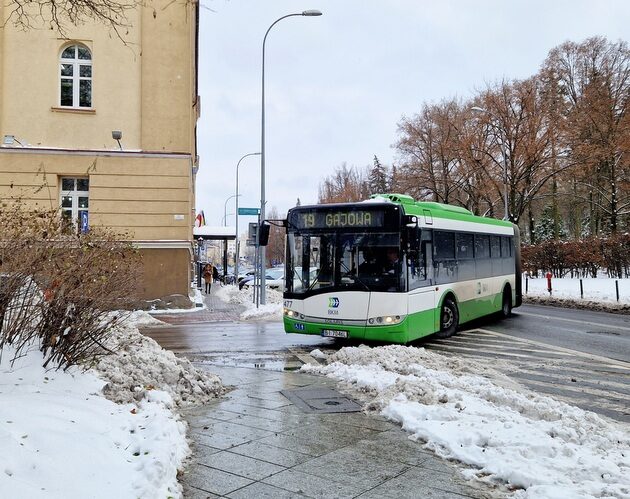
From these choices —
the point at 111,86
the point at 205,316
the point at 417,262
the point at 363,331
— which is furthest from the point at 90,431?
the point at 111,86

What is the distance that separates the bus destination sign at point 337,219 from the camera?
1082 cm

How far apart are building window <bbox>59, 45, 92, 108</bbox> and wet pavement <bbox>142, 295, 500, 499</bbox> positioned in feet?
54.4

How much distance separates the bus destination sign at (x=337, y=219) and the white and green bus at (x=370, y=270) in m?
0.02

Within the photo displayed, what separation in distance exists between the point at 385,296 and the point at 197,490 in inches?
272

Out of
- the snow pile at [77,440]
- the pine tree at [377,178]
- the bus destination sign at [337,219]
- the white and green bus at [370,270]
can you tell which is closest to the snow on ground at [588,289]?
the white and green bus at [370,270]

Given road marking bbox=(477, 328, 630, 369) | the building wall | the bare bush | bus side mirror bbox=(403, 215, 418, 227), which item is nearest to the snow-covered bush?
road marking bbox=(477, 328, 630, 369)

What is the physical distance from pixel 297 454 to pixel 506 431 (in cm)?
190

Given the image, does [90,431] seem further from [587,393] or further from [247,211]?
[247,211]

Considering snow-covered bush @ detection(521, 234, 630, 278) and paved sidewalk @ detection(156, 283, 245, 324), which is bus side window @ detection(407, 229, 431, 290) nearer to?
paved sidewalk @ detection(156, 283, 245, 324)

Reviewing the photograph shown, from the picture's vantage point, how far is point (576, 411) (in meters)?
5.79

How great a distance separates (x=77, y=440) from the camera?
157 inches

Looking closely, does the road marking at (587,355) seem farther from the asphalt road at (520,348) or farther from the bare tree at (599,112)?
the bare tree at (599,112)

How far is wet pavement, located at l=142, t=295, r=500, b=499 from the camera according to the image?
13.3 ft

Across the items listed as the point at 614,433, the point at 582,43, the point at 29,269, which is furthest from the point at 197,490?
the point at 582,43
